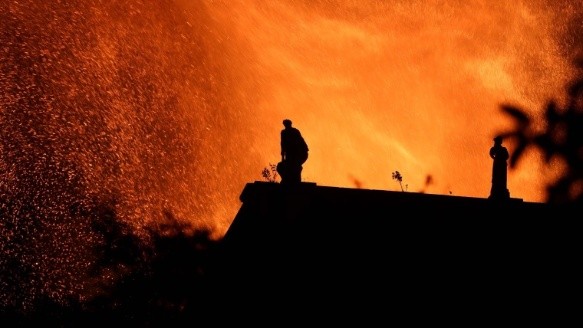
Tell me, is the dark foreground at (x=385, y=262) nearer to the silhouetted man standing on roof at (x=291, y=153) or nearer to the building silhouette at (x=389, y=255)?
the building silhouette at (x=389, y=255)

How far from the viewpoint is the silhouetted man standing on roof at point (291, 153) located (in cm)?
1013

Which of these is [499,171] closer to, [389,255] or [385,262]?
[389,255]

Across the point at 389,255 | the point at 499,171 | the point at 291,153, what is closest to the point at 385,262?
the point at 389,255

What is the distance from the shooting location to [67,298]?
24.2 meters

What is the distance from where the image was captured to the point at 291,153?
1022 cm

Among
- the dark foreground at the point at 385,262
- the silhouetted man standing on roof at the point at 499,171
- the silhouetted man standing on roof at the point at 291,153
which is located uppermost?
the silhouetted man standing on roof at the point at 499,171

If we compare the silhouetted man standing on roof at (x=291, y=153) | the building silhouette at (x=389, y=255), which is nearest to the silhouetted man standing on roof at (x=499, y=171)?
the building silhouette at (x=389, y=255)

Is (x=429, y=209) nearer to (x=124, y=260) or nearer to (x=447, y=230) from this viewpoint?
(x=447, y=230)

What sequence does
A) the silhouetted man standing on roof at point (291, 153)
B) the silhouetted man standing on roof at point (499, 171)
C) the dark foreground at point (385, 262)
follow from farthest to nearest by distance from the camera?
the silhouetted man standing on roof at point (499, 171) < the silhouetted man standing on roof at point (291, 153) < the dark foreground at point (385, 262)

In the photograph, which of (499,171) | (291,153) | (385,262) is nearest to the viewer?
(385,262)

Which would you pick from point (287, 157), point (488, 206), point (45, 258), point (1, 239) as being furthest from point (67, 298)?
point (488, 206)

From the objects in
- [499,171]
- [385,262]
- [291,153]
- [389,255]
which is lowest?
[385,262]

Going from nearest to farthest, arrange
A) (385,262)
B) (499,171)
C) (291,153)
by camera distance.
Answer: (385,262)
(291,153)
(499,171)

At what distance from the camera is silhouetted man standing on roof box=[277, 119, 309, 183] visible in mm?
10133
